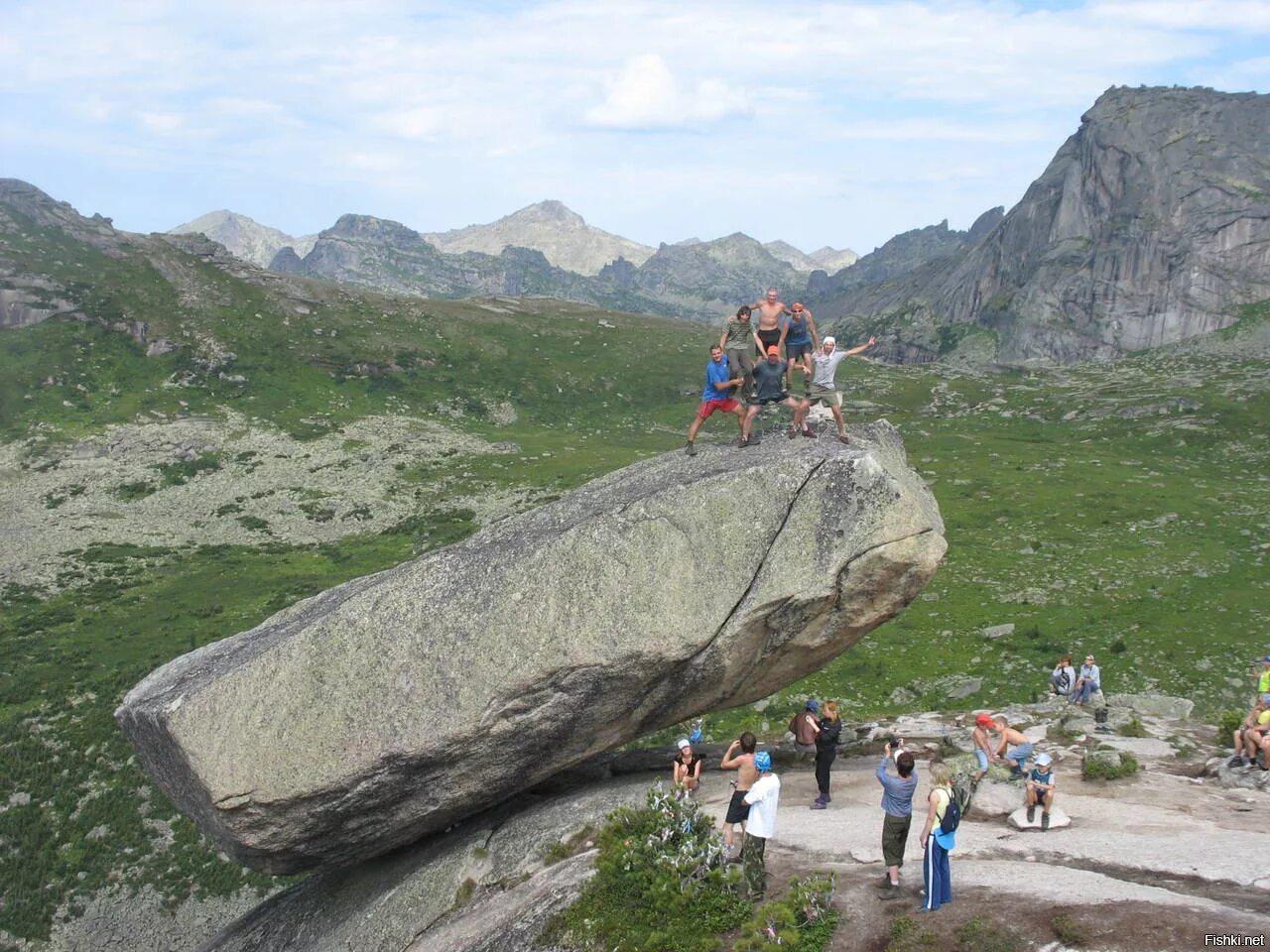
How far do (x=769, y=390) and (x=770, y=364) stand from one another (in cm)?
78

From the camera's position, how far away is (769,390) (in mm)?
24734

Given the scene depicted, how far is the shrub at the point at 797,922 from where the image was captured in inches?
581

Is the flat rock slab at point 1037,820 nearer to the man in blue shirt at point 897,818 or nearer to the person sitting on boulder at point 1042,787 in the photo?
the person sitting on boulder at point 1042,787

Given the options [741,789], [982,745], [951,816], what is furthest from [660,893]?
[982,745]

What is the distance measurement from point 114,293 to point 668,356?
285 feet

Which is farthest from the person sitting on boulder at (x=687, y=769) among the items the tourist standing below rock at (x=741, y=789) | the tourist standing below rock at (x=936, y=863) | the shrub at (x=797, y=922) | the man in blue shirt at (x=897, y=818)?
the tourist standing below rock at (x=936, y=863)

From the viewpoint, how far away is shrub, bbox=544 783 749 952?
16.2 m

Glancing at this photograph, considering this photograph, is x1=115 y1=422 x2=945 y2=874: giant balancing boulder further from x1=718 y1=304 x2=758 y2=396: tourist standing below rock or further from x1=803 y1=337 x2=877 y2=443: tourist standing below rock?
x1=718 y1=304 x2=758 y2=396: tourist standing below rock

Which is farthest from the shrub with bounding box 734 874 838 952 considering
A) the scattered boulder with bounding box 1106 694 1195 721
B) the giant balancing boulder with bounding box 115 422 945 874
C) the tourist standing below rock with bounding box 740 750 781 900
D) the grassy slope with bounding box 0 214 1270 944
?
the grassy slope with bounding box 0 214 1270 944

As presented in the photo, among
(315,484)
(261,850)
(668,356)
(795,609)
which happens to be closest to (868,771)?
(795,609)

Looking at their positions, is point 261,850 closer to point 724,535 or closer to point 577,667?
point 577,667

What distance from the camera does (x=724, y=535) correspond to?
22.0m

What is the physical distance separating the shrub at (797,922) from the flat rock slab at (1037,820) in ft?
17.6

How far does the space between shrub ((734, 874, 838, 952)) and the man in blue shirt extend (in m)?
1.12
